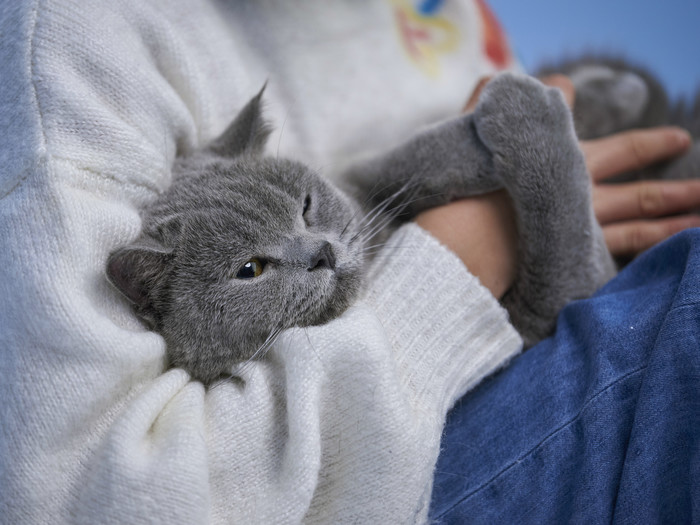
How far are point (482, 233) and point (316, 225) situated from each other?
34cm

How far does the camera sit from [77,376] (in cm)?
61

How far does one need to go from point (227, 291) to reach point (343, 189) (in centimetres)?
40

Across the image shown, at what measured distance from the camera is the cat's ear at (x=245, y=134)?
3.15 ft

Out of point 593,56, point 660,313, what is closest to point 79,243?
point 660,313

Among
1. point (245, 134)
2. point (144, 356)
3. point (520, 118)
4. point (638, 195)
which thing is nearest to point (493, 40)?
point (638, 195)

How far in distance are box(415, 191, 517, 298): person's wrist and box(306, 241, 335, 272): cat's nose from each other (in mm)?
258

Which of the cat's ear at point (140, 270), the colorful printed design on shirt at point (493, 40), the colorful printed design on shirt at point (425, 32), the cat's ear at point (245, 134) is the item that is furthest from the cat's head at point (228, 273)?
the colorful printed design on shirt at point (493, 40)

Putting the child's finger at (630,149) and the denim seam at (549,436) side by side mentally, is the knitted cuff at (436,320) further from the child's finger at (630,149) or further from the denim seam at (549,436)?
the child's finger at (630,149)

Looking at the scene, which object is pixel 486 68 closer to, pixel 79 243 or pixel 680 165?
pixel 680 165

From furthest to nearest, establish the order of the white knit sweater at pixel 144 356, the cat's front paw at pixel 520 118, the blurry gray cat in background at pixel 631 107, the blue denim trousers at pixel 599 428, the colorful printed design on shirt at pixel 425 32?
the colorful printed design on shirt at pixel 425 32 < the blurry gray cat in background at pixel 631 107 < the cat's front paw at pixel 520 118 < the blue denim trousers at pixel 599 428 < the white knit sweater at pixel 144 356

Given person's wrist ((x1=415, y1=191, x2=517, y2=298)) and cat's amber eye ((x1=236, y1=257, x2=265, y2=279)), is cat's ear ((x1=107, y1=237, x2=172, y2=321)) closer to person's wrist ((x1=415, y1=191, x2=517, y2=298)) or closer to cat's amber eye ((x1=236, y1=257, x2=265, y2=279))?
cat's amber eye ((x1=236, y1=257, x2=265, y2=279))

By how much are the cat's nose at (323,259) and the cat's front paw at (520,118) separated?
385mm

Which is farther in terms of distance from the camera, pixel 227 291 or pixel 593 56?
pixel 593 56

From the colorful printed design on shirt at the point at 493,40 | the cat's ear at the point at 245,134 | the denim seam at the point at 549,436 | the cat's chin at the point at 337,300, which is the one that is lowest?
the denim seam at the point at 549,436
